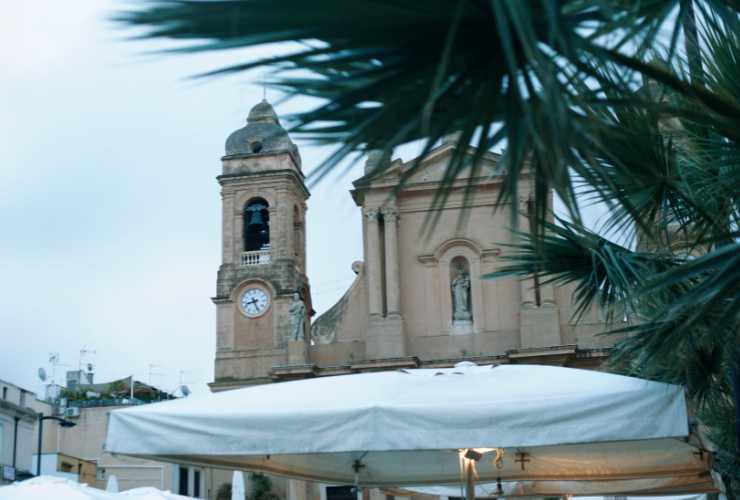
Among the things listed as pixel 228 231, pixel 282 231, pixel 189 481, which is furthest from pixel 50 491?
pixel 189 481

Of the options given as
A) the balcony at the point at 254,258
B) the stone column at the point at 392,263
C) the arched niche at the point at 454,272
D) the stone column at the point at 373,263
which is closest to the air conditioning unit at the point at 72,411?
the balcony at the point at 254,258

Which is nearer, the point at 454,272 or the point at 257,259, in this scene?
the point at 454,272

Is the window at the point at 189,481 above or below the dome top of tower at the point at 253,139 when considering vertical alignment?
below

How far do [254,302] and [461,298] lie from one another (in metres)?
5.90

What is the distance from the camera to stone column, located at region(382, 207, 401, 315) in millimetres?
27359

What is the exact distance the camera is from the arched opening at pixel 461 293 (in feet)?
90.1

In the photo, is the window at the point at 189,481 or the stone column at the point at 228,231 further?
the window at the point at 189,481

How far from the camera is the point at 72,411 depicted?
3922 cm

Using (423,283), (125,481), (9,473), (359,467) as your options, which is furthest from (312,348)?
(359,467)

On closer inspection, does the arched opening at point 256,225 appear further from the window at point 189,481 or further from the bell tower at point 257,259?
the window at point 189,481

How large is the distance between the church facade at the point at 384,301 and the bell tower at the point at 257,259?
32 mm

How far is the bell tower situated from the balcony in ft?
0.09

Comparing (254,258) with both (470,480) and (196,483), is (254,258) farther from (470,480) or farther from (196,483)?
(470,480)

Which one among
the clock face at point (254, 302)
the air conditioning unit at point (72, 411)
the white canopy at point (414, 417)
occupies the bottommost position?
the white canopy at point (414, 417)
